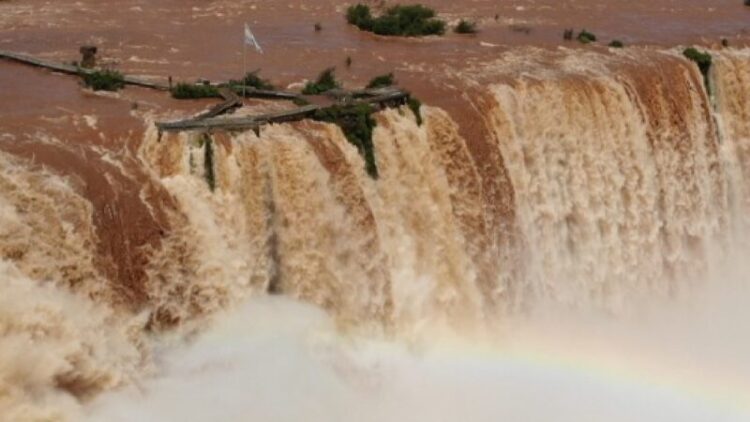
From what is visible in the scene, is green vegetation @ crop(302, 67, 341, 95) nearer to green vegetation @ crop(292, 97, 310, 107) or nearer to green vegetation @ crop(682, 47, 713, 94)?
green vegetation @ crop(292, 97, 310, 107)

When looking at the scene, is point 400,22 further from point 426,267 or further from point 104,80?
point 426,267

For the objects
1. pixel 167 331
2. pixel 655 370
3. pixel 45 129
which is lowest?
pixel 655 370

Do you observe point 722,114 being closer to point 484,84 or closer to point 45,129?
point 484,84

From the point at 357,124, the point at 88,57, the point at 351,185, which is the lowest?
the point at 351,185

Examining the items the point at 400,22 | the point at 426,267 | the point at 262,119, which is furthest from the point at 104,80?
the point at 400,22

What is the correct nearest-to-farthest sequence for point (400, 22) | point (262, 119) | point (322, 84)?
point (262, 119), point (322, 84), point (400, 22)

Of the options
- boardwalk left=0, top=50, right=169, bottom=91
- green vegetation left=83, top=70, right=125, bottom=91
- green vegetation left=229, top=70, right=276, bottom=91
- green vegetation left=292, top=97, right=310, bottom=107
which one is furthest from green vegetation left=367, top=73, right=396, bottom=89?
green vegetation left=83, top=70, right=125, bottom=91

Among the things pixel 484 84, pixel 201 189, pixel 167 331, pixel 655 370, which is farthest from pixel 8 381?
pixel 655 370
